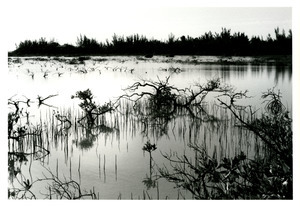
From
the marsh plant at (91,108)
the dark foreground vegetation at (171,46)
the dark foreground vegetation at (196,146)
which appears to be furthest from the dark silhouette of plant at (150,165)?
the dark foreground vegetation at (171,46)

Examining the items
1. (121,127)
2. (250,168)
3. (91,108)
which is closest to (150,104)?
(121,127)

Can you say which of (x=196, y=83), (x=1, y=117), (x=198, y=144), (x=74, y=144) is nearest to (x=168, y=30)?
(x=196, y=83)

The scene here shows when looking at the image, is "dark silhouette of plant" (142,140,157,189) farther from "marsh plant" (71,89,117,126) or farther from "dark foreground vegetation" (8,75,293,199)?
"marsh plant" (71,89,117,126)

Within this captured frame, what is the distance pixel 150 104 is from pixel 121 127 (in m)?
0.21

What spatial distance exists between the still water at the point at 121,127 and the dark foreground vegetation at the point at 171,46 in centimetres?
6

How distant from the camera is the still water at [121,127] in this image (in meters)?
2.62

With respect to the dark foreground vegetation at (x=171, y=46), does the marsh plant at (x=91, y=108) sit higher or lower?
lower

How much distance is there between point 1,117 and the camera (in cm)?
262

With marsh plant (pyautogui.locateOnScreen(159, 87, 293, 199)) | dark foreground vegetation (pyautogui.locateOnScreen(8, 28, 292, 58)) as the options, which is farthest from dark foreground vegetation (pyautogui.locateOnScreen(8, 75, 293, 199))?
dark foreground vegetation (pyautogui.locateOnScreen(8, 28, 292, 58))

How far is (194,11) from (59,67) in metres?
0.82

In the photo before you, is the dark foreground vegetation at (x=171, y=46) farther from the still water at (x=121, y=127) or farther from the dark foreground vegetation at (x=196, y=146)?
the dark foreground vegetation at (x=196, y=146)

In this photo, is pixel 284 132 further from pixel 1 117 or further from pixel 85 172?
pixel 1 117

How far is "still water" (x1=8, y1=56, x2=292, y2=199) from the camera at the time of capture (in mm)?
2619

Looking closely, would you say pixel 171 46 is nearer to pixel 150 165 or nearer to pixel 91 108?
pixel 91 108
